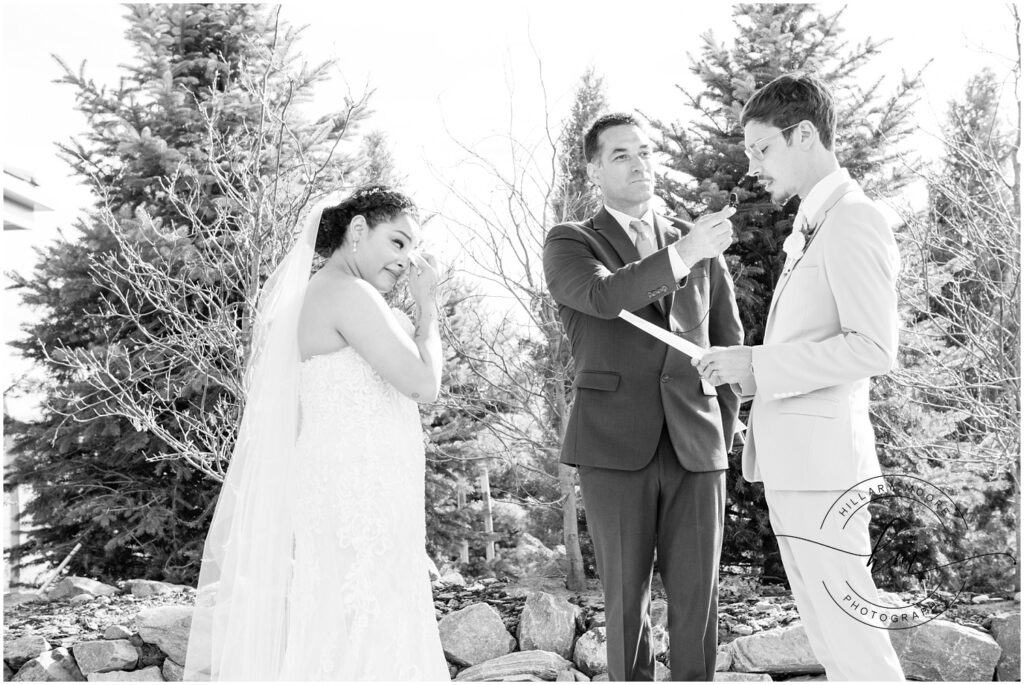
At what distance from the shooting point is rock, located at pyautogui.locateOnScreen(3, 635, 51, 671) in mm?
4805

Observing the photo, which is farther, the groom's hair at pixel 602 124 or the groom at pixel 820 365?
the groom's hair at pixel 602 124

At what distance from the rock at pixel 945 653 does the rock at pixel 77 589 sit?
493cm

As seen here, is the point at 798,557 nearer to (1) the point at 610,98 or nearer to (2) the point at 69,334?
(2) the point at 69,334

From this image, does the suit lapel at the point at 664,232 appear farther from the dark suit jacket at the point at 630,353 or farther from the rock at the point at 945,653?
the rock at the point at 945,653

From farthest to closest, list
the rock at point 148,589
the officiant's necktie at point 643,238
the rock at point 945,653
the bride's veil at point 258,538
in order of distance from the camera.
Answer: the rock at point 148,589 → the rock at point 945,653 → the officiant's necktie at point 643,238 → the bride's veil at point 258,538

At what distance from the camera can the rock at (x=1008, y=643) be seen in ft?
13.3

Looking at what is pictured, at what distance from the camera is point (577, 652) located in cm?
434

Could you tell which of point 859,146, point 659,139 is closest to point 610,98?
point 659,139

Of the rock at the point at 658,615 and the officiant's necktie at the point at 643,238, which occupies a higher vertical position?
the officiant's necktie at the point at 643,238

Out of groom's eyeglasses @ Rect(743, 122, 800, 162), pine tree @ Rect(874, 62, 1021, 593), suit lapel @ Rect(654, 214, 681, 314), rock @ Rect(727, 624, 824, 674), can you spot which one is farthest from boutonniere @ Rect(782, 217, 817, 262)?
pine tree @ Rect(874, 62, 1021, 593)

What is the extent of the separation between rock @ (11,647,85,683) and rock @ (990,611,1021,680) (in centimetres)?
428

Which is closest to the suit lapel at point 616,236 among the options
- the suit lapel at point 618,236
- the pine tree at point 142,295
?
the suit lapel at point 618,236

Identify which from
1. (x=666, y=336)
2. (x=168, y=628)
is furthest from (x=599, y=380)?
(x=168, y=628)

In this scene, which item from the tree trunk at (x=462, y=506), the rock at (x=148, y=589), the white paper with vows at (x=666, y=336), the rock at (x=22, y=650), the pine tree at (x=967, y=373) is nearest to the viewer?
the white paper with vows at (x=666, y=336)
